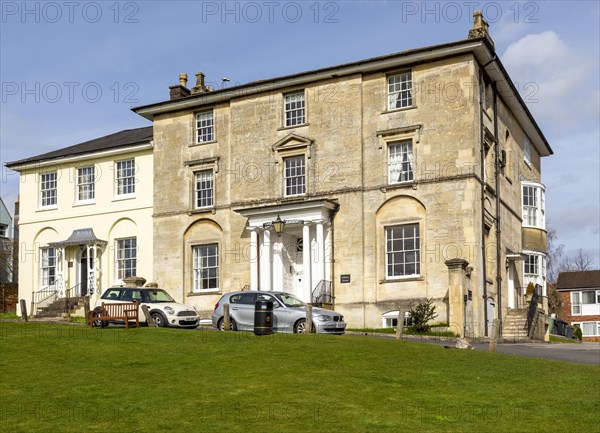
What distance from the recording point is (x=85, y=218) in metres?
40.2

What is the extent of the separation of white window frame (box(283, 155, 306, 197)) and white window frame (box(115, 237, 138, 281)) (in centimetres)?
862

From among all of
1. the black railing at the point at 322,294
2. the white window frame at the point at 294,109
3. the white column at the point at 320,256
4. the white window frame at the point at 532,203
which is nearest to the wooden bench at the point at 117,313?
the black railing at the point at 322,294

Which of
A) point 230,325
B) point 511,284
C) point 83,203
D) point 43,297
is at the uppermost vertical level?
point 83,203

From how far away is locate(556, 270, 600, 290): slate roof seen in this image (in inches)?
Answer: 2699

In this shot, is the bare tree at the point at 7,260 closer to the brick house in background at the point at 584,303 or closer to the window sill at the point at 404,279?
the window sill at the point at 404,279

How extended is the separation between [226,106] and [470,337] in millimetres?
15167

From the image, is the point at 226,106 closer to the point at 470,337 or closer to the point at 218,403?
the point at 470,337

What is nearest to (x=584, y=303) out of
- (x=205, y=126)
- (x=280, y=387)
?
(x=205, y=126)

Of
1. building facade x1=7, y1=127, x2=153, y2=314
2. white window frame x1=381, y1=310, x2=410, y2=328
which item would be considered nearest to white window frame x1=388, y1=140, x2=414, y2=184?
white window frame x1=381, y1=310, x2=410, y2=328

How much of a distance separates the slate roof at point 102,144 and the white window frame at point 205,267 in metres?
6.26

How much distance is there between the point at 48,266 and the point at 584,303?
46.2 meters

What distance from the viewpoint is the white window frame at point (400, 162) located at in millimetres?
32188

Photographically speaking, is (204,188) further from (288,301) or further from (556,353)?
(556,353)

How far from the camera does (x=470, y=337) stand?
29.7m
